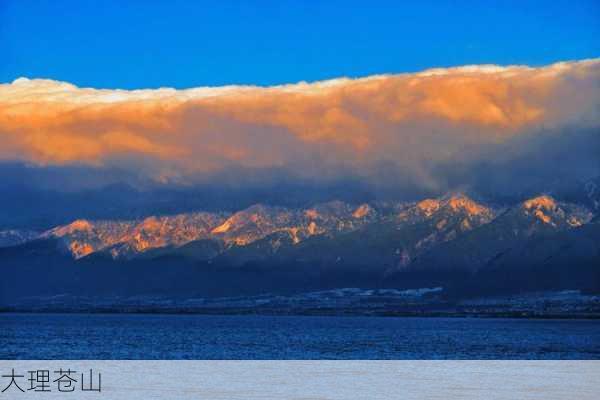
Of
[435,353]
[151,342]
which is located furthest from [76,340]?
[435,353]

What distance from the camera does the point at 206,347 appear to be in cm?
12381

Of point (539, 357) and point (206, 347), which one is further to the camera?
point (206, 347)
